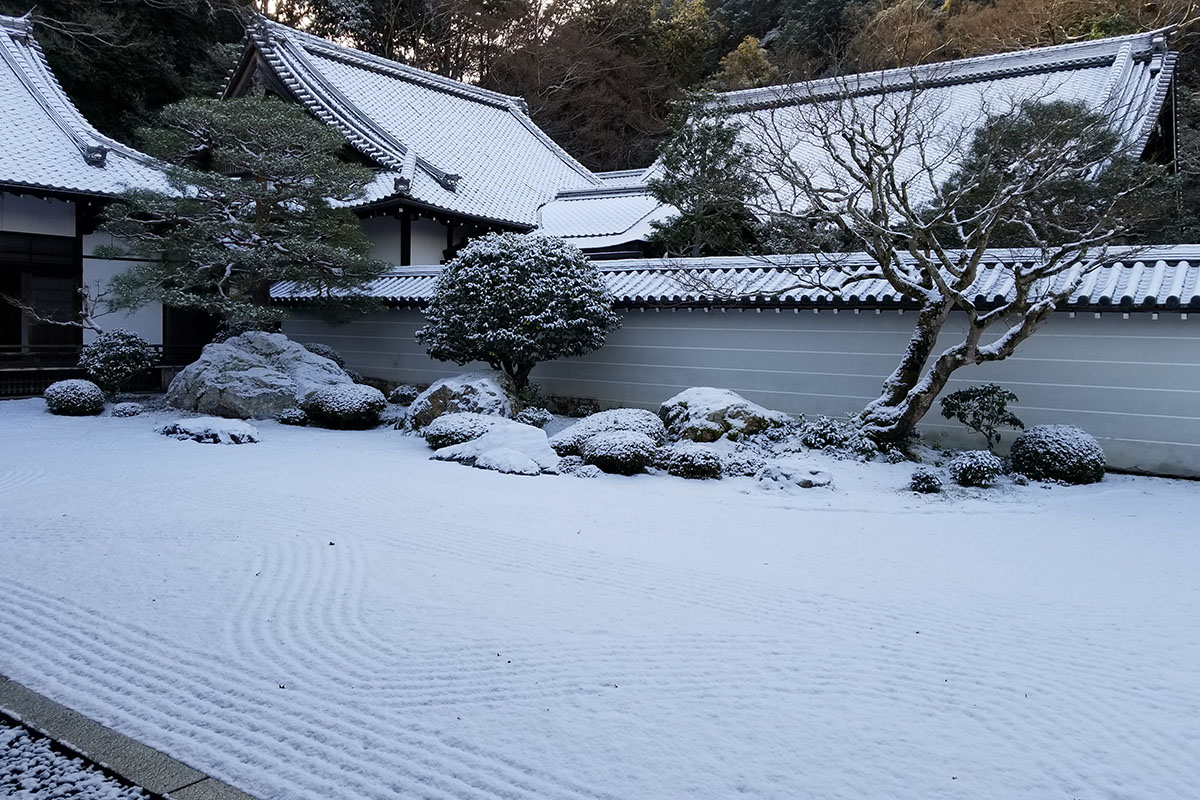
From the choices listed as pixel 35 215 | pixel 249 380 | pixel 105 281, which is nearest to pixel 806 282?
pixel 249 380

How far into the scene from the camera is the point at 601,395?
1409cm

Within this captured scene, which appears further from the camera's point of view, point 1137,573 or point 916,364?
point 916,364

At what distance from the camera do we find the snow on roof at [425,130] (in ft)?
58.7

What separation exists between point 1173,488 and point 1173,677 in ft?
19.3

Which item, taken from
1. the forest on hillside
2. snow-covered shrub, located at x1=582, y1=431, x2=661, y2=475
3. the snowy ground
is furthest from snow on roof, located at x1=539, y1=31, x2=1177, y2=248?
the snowy ground

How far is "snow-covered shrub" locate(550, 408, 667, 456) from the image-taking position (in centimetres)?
1026

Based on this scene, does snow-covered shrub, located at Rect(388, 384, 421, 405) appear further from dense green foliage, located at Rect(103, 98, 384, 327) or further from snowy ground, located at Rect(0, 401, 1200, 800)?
snowy ground, located at Rect(0, 401, 1200, 800)

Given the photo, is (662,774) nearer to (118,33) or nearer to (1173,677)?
(1173,677)

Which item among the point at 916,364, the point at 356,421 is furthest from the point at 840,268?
the point at 356,421

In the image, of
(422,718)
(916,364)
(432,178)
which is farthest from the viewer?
(432,178)

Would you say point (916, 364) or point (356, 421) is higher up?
point (916, 364)

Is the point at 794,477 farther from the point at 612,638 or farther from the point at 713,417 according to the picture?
the point at 612,638

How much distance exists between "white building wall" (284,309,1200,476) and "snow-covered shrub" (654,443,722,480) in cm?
320

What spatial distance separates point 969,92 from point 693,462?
53.6 ft
